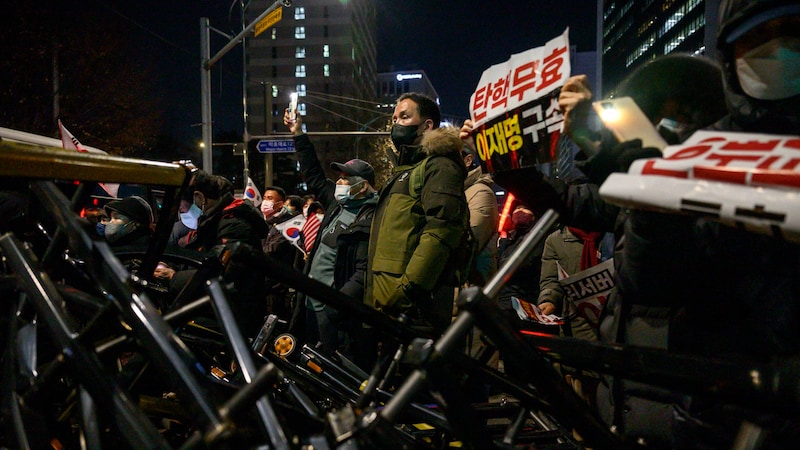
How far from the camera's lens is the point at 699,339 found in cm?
150

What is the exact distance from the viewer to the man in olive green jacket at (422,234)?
3.32 m

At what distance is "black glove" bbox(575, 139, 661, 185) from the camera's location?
1.31 metres

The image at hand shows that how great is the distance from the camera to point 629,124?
1394 mm

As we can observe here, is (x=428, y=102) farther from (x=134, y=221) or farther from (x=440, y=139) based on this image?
(x=134, y=221)

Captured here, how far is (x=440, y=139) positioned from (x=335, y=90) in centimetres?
8739

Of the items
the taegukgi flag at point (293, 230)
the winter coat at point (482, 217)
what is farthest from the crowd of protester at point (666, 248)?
the taegukgi flag at point (293, 230)

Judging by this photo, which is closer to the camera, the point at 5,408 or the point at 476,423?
the point at 476,423

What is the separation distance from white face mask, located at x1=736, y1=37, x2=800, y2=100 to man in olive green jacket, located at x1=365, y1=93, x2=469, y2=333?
6.74ft

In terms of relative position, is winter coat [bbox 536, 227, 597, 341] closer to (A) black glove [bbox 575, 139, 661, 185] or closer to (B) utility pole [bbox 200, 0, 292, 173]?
(A) black glove [bbox 575, 139, 661, 185]

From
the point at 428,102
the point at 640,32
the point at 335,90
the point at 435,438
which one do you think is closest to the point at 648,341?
the point at 435,438

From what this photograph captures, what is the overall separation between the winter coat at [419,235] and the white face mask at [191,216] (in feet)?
10.6

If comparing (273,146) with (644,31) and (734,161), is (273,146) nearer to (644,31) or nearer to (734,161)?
(734,161)

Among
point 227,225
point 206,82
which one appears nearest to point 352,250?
point 227,225

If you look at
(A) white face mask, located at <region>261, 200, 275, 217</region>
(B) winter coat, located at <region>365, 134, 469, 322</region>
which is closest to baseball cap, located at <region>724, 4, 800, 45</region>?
(B) winter coat, located at <region>365, 134, 469, 322</region>
